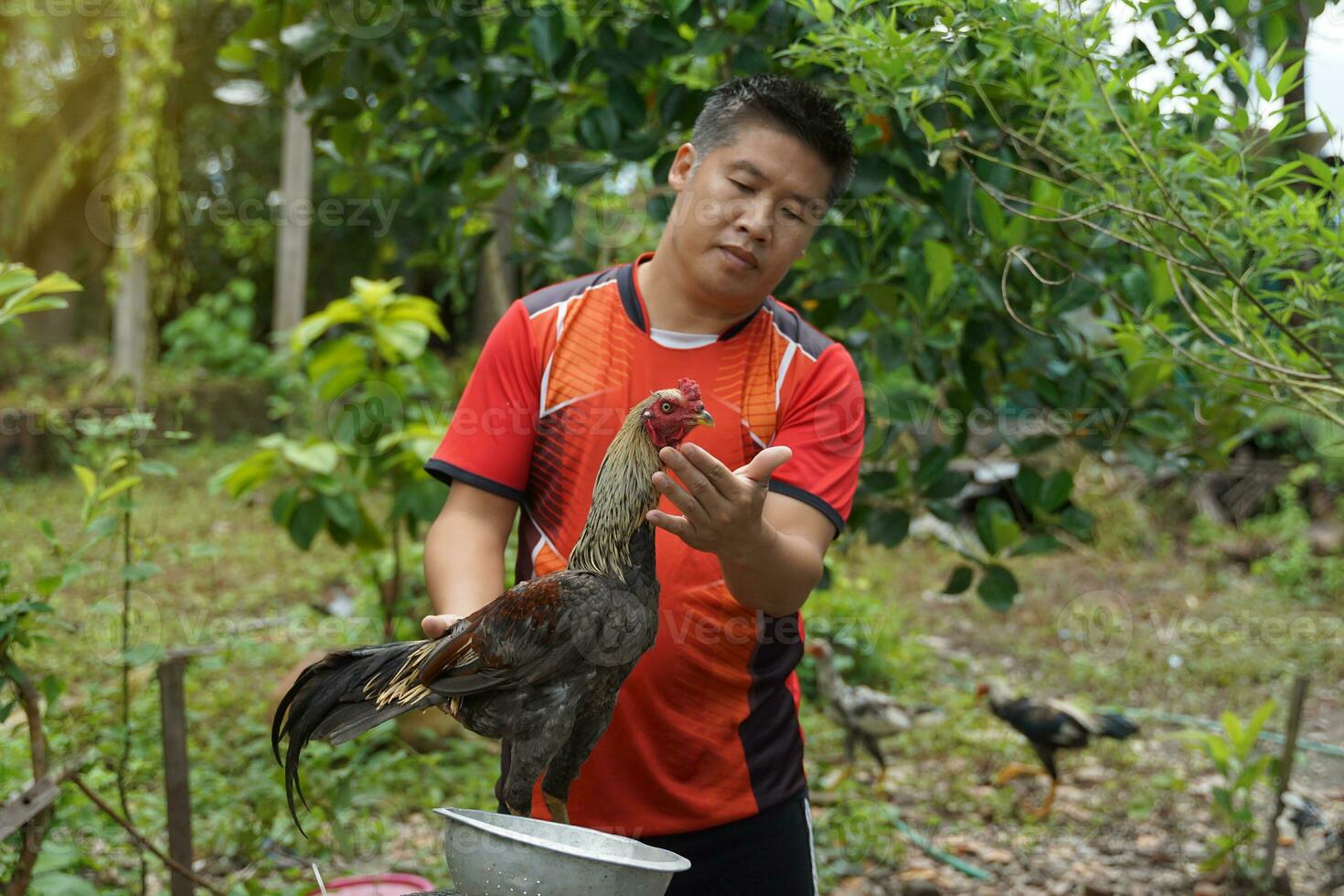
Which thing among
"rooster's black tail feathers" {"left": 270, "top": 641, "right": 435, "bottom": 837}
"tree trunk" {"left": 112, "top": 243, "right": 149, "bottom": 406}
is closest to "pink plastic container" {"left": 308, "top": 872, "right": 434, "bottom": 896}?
"rooster's black tail feathers" {"left": 270, "top": 641, "right": 435, "bottom": 837}

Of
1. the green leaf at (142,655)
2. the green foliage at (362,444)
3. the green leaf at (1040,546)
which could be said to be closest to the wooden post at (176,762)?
the green leaf at (142,655)

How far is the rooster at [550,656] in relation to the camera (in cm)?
179

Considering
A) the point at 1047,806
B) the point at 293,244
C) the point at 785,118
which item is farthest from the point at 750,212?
the point at 293,244

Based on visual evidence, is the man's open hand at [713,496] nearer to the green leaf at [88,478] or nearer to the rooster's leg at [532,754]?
the rooster's leg at [532,754]

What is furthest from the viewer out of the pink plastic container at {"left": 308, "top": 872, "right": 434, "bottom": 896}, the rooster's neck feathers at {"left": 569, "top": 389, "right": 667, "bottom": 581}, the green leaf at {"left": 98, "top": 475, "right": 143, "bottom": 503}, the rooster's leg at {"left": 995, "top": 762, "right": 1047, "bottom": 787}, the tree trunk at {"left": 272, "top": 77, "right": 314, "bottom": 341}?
the tree trunk at {"left": 272, "top": 77, "right": 314, "bottom": 341}

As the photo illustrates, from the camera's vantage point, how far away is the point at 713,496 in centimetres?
176

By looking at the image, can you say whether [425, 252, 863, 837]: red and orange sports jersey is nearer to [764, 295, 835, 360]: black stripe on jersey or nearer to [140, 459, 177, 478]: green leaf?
[764, 295, 835, 360]: black stripe on jersey

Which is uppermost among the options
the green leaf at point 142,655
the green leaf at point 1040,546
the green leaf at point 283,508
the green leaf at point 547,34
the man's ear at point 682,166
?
the green leaf at point 547,34

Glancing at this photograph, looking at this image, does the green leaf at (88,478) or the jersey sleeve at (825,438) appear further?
the green leaf at (88,478)

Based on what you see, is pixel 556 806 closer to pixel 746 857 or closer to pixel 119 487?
pixel 746 857

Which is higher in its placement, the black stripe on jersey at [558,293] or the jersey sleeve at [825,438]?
the black stripe on jersey at [558,293]

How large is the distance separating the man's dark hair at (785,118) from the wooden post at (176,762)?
2.08m

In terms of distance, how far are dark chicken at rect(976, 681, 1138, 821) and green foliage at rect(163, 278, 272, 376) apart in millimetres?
9983

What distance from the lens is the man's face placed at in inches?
86.0
